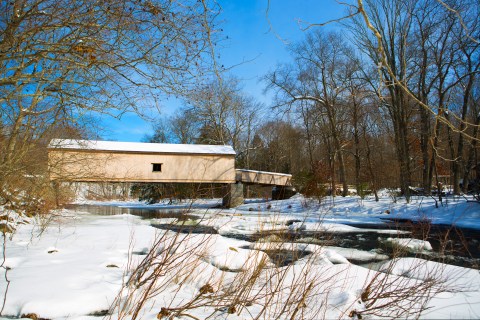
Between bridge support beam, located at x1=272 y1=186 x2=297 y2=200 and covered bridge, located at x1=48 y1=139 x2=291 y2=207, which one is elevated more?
covered bridge, located at x1=48 y1=139 x2=291 y2=207

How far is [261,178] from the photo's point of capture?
22.0 meters

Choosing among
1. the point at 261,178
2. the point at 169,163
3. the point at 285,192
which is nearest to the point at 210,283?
the point at 169,163

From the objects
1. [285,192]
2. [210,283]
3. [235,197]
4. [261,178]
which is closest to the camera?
[210,283]

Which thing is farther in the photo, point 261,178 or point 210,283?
point 261,178

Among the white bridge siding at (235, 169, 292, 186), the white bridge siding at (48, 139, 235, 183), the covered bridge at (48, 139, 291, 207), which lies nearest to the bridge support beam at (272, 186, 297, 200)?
the white bridge siding at (235, 169, 292, 186)

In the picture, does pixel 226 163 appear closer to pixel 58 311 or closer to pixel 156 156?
pixel 156 156

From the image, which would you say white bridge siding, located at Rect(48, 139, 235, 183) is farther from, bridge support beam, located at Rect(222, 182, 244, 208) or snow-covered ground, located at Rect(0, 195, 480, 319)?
snow-covered ground, located at Rect(0, 195, 480, 319)

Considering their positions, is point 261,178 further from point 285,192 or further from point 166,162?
point 166,162

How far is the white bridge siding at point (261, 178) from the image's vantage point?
20461 mm

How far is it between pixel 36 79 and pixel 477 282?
206 inches

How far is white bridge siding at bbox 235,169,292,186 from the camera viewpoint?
67.1 ft

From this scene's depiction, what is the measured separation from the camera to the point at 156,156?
706 inches

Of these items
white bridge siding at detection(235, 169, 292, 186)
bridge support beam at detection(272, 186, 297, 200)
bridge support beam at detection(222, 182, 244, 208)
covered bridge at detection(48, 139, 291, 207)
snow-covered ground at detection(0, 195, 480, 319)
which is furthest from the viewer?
bridge support beam at detection(272, 186, 297, 200)

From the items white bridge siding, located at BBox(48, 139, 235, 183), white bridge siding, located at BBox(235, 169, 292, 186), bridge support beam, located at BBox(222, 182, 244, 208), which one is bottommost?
bridge support beam, located at BBox(222, 182, 244, 208)
